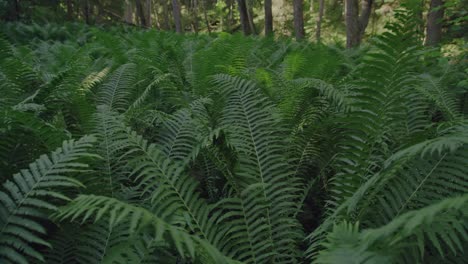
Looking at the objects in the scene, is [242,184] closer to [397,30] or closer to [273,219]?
[273,219]

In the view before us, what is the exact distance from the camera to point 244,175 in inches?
71.4

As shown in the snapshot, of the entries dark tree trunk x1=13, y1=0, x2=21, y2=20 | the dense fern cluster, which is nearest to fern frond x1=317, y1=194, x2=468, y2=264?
the dense fern cluster

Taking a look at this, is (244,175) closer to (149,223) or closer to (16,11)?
(149,223)

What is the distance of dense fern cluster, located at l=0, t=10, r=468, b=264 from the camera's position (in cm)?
131

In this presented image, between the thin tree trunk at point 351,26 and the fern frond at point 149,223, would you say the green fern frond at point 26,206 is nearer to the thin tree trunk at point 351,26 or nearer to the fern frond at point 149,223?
the fern frond at point 149,223

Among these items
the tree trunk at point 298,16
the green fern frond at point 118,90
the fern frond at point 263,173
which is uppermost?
the tree trunk at point 298,16

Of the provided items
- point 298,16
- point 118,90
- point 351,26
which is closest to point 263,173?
point 118,90

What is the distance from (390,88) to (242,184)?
77cm

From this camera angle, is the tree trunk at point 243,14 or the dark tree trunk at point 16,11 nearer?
the dark tree trunk at point 16,11

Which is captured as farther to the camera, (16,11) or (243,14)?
(243,14)

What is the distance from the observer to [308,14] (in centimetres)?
2472

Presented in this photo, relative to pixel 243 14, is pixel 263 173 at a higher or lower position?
lower

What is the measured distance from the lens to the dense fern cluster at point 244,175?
Answer: 4.29ft

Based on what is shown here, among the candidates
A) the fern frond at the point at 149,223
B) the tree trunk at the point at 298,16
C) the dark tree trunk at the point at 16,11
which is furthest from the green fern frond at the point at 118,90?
the dark tree trunk at the point at 16,11
